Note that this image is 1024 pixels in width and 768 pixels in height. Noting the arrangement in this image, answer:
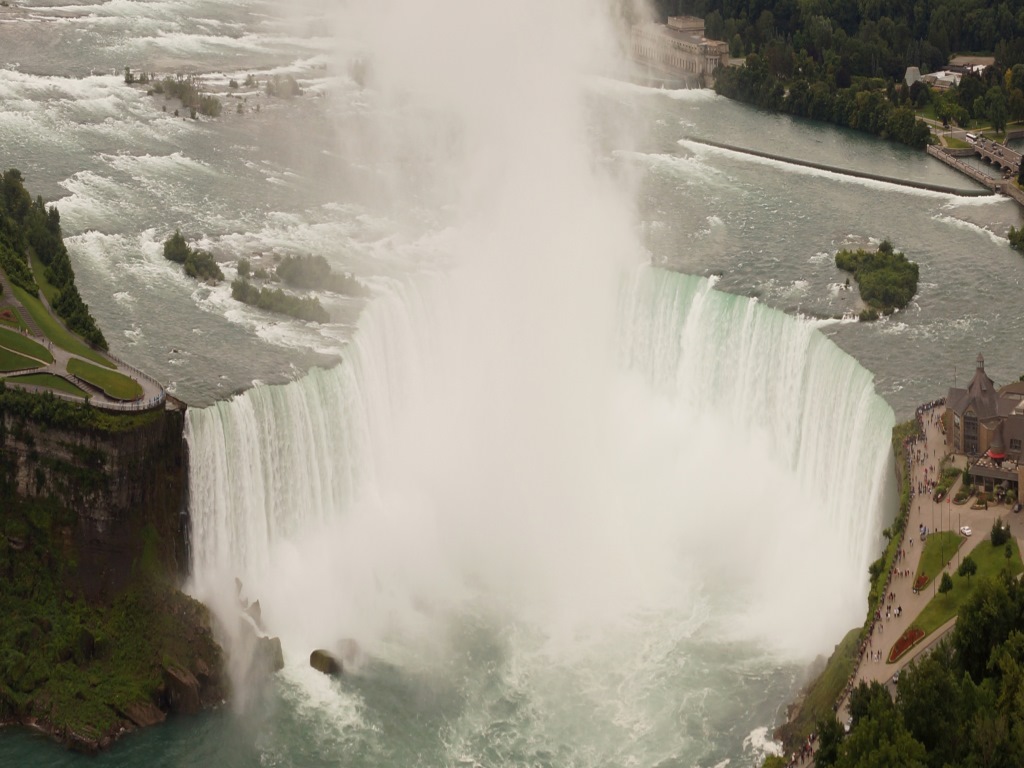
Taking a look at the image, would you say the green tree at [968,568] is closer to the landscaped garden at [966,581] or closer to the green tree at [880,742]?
the landscaped garden at [966,581]

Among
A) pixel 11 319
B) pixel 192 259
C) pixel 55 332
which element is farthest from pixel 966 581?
pixel 192 259

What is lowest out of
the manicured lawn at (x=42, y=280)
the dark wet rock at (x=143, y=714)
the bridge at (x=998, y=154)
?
the dark wet rock at (x=143, y=714)

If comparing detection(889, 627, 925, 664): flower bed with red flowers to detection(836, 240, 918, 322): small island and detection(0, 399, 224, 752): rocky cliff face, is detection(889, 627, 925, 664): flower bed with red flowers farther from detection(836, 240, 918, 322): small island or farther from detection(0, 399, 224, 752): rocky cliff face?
detection(836, 240, 918, 322): small island

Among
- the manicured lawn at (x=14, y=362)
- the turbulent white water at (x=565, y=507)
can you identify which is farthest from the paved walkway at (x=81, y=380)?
the turbulent white water at (x=565, y=507)

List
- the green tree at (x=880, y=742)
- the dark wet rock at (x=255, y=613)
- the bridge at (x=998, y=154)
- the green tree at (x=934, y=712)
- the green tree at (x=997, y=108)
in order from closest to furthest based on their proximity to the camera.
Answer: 1. the green tree at (x=880, y=742)
2. the green tree at (x=934, y=712)
3. the dark wet rock at (x=255, y=613)
4. the bridge at (x=998, y=154)
5. the green tree at (x=997, y=108)

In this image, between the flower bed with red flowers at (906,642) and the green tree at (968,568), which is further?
the green tree at (968,568)

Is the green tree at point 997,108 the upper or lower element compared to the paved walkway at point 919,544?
lower

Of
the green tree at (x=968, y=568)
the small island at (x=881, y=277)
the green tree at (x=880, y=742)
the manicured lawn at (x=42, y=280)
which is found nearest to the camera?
the green tree at (x=880, y=742)

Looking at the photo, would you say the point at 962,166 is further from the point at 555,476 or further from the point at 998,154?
the point at 555,476
